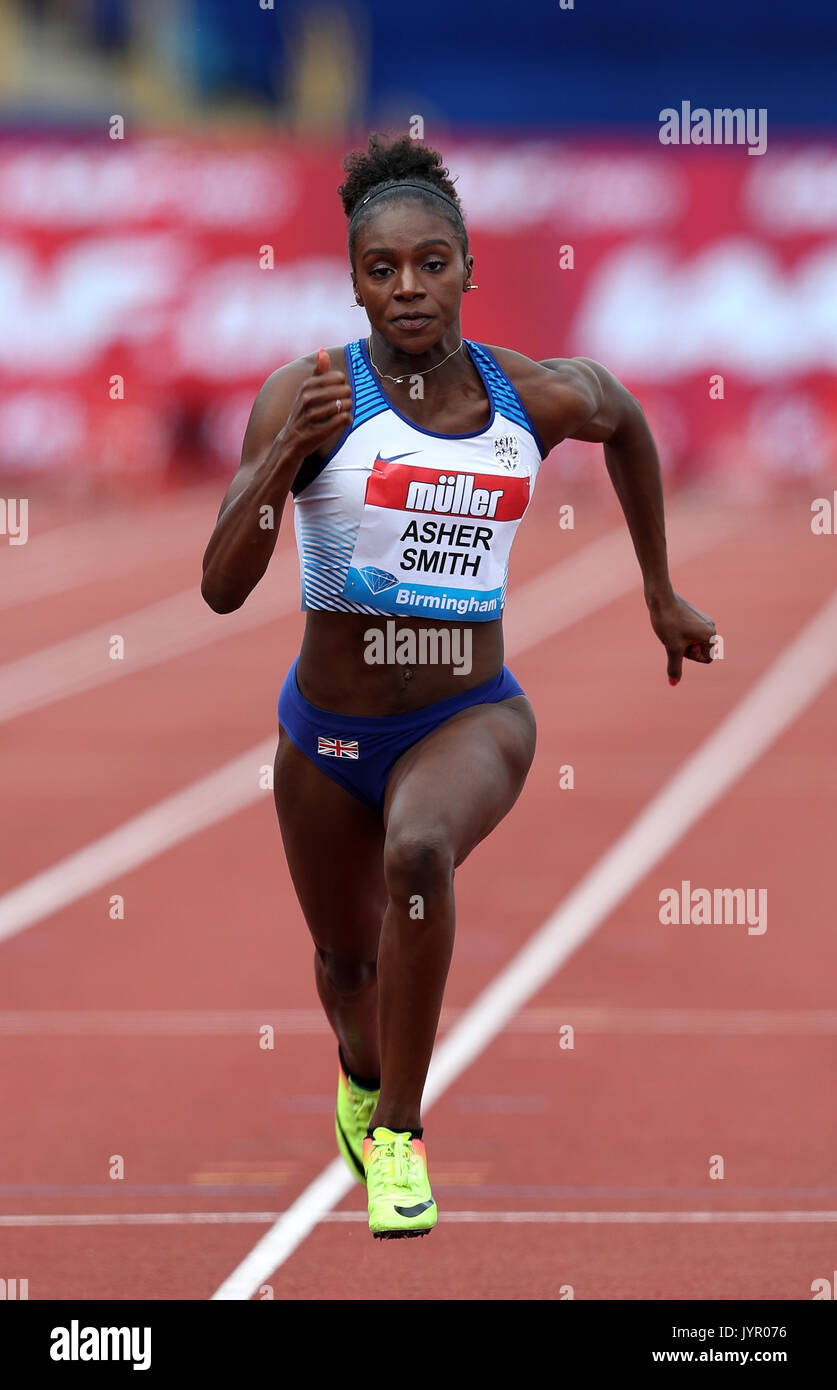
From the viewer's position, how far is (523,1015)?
24.7 ft

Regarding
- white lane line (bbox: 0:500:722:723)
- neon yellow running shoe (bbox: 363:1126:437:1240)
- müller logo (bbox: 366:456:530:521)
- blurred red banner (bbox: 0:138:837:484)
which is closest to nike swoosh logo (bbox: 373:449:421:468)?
müller logo (bbox: 366:456:530:521)

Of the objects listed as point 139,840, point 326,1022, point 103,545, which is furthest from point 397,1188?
point 103,545

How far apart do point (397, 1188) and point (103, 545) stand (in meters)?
17.7

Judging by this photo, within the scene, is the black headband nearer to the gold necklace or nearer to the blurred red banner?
the gold necklace

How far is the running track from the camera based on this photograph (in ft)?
17.4

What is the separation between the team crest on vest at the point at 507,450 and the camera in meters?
4.44

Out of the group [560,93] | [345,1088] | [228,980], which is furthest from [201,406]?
[345,1088]

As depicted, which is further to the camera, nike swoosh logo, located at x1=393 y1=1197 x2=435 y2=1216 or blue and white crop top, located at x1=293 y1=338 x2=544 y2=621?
blue and white crop top, located at x1=293 y1=338 x2=544 y2=621

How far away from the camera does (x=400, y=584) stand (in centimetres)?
440

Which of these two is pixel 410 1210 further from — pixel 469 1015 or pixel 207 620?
pixel 207 620

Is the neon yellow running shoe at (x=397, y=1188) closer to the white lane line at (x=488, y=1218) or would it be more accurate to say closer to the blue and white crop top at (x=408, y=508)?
the blue and white crop top at (x=408, y=508)

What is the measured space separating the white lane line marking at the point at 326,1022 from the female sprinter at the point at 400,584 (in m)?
2.57

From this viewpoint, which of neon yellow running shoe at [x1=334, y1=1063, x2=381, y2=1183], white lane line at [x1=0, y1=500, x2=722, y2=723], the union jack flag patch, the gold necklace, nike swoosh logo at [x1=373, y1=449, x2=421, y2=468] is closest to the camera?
nike swoosh logo at [x1=373, y1=449, x2=421, y2=468]

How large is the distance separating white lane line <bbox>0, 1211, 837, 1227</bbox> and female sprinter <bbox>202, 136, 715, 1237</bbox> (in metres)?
1.04
